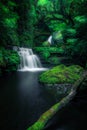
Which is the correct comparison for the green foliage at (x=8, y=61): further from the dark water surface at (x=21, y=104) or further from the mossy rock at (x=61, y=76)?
the mossy rock at (x=61, y=76)

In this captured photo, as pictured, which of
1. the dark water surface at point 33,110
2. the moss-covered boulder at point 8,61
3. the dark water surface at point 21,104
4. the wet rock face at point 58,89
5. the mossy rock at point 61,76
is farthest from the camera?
the moss-covered boulder at point 8,61

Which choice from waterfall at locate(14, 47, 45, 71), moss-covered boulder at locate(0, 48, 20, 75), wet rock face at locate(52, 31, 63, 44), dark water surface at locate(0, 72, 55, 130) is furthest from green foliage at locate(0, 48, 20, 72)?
wet rock face at locate(52, 31, 63, 44)

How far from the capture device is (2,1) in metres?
13.6

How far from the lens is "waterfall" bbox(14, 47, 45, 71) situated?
16.1 metres

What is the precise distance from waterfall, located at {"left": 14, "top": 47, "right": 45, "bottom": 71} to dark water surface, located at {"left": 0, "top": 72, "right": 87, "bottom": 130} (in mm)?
6610

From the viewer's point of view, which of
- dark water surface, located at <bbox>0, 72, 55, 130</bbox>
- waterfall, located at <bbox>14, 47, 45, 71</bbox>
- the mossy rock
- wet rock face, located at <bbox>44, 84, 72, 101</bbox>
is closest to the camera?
dark water surface, located at <bbox>0, 72, 55, 130</bbox>

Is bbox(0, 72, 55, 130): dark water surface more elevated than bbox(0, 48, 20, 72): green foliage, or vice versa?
bbox(0, 48, 20, 72): green foliage

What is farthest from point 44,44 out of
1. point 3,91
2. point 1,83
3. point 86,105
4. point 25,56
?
point 86,105

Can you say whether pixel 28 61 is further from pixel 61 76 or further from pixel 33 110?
pixel 33 110

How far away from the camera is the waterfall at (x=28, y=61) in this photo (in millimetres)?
16125

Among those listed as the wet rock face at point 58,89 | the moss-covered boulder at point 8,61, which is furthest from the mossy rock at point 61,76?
the moss-covered boulder at point 8,61

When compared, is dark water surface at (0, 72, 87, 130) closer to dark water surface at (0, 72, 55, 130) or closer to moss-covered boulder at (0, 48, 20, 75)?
dark water surface at (0, 72, 55, 130)

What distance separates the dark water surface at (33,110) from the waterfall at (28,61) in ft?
21.7

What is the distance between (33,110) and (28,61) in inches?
405
